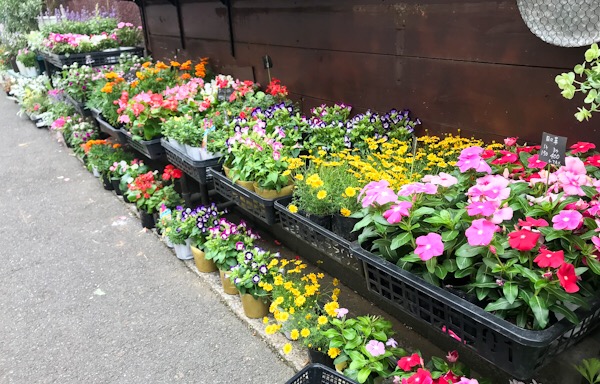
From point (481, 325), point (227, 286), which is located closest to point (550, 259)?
point (481, 325)

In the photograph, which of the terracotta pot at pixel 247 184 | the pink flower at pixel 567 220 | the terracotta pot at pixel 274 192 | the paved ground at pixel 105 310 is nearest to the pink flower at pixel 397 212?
the pink flower at pixel 567 220

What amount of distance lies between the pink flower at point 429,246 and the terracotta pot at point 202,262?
2.25 m

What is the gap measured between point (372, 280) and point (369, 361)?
19.6 inches

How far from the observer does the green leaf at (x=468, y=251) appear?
158 cm

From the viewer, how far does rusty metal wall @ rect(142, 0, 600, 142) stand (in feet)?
6.91

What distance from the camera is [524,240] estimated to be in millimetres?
1447

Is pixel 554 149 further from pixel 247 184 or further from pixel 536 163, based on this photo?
pixel 247 184

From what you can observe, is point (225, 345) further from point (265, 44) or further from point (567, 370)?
point (265, 44)

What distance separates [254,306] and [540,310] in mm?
1976

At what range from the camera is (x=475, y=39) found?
2.28 metres

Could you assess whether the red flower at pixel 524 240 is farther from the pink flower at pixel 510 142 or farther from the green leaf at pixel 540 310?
the pink flower at pixel 510 142

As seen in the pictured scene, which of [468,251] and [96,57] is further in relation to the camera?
[96,57]

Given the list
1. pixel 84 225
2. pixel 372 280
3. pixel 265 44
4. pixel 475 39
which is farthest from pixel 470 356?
pixel 84 225

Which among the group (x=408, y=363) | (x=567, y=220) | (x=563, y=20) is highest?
(x=563, y=20)
